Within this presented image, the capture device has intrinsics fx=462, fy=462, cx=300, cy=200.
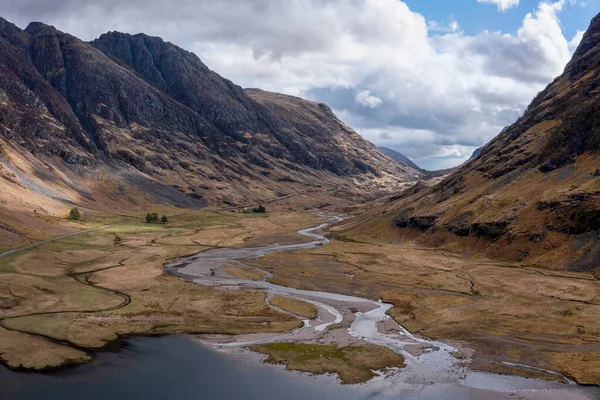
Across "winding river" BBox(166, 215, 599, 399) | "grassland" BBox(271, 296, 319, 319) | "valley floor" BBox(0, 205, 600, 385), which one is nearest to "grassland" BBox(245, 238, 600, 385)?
"valley floor" BBox(0, 205, 600, 385)

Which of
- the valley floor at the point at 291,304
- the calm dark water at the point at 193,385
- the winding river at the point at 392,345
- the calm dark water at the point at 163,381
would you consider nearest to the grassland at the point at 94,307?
the valley floor at the point at 291,304

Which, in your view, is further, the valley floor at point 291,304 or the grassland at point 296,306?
the grassland at point 296,306

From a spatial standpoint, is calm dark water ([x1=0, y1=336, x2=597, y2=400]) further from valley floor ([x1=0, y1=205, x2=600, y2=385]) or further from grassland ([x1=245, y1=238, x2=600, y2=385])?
grassland ([x1=245, y1=238, x2=600, y2=385])

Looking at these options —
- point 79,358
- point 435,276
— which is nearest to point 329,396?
point 79,358

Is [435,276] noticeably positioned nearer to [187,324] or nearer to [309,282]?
[309,282]

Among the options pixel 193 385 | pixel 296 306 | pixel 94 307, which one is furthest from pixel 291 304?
pixel 193 385

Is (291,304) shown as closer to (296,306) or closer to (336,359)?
(296,306)

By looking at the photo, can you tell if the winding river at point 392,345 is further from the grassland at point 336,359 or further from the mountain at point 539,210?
the mountain at point 539,210
